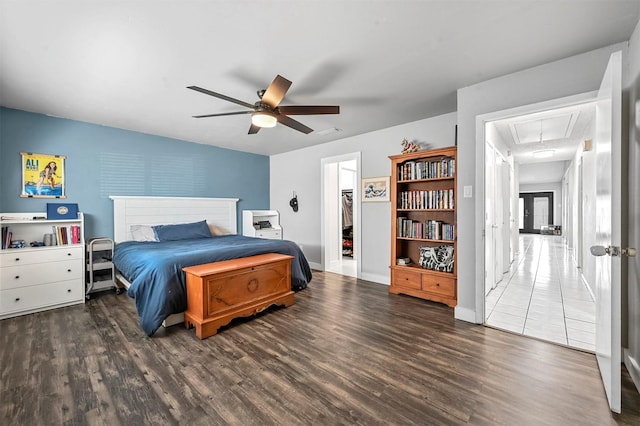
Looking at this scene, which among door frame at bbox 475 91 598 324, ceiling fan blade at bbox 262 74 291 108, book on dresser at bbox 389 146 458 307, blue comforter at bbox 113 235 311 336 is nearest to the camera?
ceiling fan blade at bbox 262 74 291 108

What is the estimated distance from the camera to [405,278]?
372 cm

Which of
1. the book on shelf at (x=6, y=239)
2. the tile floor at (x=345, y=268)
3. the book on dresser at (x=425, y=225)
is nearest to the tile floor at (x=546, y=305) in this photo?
the book on dresser at (x=425, y=225)

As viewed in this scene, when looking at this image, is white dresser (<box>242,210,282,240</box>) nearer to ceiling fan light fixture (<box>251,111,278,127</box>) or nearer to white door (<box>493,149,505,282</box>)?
ceiling fan light fixture (<box>251,111,278,127</box>)

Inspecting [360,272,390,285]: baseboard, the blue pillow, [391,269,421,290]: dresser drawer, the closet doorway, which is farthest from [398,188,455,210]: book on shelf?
the blue pillow

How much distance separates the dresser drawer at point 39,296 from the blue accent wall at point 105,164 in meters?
0.91

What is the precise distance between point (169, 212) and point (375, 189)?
3.49 m

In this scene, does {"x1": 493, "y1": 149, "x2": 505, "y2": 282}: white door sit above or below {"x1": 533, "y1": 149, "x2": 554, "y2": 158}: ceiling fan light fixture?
below

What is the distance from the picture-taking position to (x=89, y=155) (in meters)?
3.96

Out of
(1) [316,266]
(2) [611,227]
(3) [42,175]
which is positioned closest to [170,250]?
(3) [42,175]

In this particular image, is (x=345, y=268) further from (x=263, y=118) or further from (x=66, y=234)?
(x=66, y=234)

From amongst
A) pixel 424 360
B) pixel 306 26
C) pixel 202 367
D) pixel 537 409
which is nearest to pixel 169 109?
pixel 306 26

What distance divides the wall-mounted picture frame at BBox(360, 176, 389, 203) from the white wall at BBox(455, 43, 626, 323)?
57.7 inches

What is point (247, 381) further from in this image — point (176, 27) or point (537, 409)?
point (176, 27)

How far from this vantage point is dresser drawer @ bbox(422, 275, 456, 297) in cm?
329
